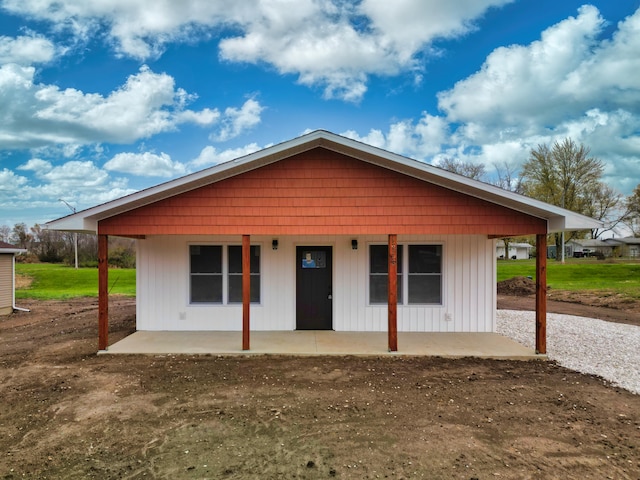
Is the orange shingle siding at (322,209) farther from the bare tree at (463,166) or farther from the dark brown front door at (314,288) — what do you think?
the bare tree at (463,166)

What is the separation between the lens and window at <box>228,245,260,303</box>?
8789mm

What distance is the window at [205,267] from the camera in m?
8.77

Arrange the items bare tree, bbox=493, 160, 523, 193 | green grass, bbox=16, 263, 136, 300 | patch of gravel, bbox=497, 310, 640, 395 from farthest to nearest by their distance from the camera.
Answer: bare tree, bbox=493, 160, 523, 193
green grass, bbox=16, 263, 136, 300
patch of gravel, bbox=497, 310, 640, 395

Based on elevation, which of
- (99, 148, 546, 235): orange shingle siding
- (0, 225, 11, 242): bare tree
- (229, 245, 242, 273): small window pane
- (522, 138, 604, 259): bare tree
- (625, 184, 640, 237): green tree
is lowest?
(229, 245, 242, 273): small window pane

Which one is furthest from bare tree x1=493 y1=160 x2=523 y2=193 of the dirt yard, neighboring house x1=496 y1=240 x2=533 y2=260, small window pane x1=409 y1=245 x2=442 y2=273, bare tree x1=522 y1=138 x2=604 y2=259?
the dirt yard

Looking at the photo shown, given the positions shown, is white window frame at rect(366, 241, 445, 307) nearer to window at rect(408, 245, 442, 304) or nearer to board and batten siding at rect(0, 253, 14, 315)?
window at rect(408, 245, 442, 304)

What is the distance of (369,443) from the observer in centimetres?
382

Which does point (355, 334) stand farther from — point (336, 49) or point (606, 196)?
point (606, 196)

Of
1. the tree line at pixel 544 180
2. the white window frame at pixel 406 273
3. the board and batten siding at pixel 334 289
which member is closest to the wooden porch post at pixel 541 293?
the board and batten siding at pixel 334 289

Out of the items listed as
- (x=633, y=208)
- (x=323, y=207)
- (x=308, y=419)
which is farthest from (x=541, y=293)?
(x=633, y=208)

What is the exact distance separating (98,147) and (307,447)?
86.6 feet

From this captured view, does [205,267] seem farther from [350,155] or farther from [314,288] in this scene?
[350,155]

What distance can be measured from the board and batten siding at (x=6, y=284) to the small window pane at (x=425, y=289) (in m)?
13.4

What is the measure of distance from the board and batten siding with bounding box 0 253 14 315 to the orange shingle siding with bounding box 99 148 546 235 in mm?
8783
